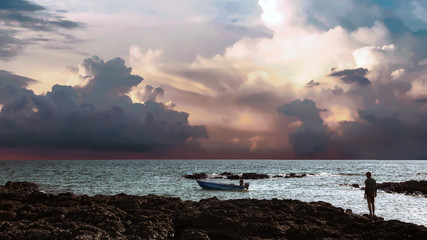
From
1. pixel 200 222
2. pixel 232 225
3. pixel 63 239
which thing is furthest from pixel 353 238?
pixel 63 239

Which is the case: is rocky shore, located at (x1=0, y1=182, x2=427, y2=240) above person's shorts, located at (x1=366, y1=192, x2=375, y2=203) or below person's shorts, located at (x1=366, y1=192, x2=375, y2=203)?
below

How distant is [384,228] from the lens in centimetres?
1504

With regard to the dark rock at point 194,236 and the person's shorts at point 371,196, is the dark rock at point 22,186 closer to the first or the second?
the dark rock at point 194,236

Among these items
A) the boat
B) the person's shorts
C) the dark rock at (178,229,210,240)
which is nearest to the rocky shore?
the dark rock at (178,229,210,240)

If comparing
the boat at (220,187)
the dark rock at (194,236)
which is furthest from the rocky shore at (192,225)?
the boat at (220,187)

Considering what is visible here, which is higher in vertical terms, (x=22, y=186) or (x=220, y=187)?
(x=22, y=186)

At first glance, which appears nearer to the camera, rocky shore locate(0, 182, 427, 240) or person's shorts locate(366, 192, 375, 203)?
rocky shore locate(0, 182, 427, 240)

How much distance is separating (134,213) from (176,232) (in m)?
4.10

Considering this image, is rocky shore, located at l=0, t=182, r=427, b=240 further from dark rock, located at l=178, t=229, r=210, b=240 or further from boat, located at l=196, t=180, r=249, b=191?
boat, located at l=196, t=180, r=249, b=191

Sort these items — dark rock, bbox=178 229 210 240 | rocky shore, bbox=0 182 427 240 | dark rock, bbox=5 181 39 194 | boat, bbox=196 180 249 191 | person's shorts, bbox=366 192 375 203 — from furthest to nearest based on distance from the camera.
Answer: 1. boat, bbox=196 180 249 191
2. dark rock, bbox=5 181 39 194
3. person's shorts, bbox=366 192 375 203
4. rocky shore, bbox=0 182 427 240
5. dark rock, bbox=178 229 210 240

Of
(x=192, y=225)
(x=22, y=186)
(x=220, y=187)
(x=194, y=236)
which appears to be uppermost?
(x=194, y=236)

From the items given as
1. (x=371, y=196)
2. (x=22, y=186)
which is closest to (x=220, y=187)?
(x=22, y=186)

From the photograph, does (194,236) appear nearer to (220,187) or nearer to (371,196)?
(371,196)

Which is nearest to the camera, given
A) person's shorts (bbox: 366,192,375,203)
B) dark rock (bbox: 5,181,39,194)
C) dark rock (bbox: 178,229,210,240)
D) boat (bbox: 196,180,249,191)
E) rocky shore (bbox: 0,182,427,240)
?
dark rock (bbox: 178,229,210,240)
